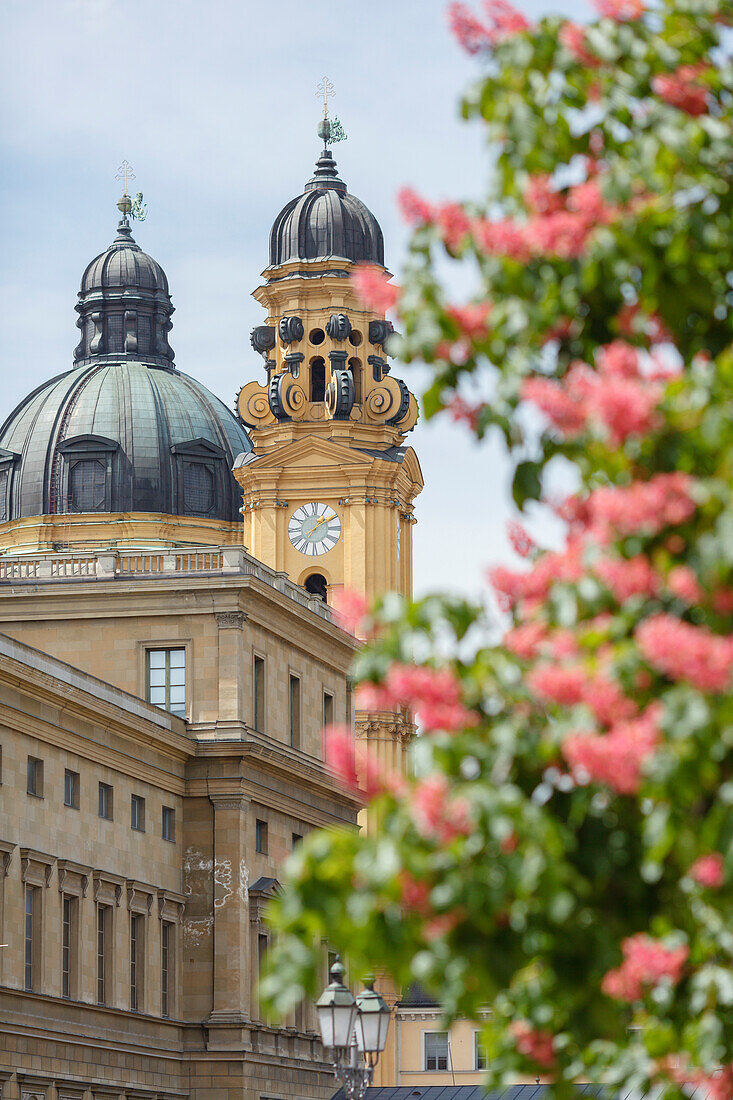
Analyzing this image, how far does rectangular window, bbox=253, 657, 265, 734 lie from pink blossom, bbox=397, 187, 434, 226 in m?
58.1

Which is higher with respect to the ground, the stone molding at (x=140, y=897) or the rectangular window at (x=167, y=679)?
the rectangular window at (x=167, y=679)

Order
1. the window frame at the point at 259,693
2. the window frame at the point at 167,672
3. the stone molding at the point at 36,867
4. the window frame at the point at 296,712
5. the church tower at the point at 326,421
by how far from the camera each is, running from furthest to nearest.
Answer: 1. the church tower at the point at 326,421
2. the window frame at the point at 296,712
3. the window frame at the point at 259,693
4. the window frame at the point at 167,672
5. the stone molding at the point at 36,867

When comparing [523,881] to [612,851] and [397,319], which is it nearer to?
[612,851]

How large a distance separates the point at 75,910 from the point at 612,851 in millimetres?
49520

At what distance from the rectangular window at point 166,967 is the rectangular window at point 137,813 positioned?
305 cm

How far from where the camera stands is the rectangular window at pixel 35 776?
57719 mm

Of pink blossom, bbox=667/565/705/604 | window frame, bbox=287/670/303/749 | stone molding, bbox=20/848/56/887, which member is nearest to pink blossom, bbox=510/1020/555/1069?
pink blossom, bbox=667/565/705/604

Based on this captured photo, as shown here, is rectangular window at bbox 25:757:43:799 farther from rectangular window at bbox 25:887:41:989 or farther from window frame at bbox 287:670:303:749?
window frame at bbox 287:670:303:749

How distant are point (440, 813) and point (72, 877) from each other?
164ft

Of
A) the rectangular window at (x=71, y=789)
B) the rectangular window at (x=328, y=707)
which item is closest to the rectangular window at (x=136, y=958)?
the rectangular window at (x=71, y=789)

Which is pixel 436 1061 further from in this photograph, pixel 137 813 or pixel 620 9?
pixel 620 9

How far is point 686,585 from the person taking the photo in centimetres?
1084

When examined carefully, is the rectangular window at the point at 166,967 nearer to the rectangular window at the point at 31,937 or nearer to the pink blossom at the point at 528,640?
the rectangular window at the point at 31,937

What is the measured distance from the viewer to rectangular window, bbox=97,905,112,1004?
61.7m
